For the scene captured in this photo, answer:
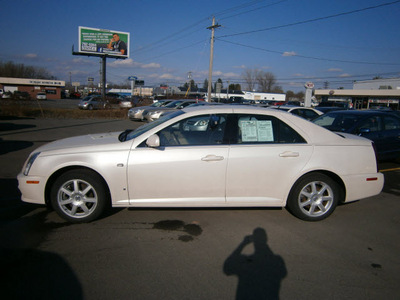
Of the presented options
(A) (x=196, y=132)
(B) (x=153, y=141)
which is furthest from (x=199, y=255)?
(A) (x=196, y=132)

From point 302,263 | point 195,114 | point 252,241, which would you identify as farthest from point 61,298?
point 195,114

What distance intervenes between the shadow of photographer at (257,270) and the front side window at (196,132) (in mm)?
1447

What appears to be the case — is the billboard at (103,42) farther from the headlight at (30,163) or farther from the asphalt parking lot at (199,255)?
the headlight at (30,163)

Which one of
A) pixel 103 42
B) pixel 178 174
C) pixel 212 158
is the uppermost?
pixel 103 42

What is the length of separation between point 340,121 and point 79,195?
278 inches

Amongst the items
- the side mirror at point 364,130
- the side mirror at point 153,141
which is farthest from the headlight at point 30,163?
the side mirror at point 364,130

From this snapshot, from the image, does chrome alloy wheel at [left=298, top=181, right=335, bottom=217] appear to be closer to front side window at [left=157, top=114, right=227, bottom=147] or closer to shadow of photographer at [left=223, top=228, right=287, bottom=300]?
shadow of photographer at [left=223, top=228, right=287, bottom=300]

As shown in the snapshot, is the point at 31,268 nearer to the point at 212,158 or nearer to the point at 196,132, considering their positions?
the point at 212,158

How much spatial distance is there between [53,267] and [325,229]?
3.44 meters

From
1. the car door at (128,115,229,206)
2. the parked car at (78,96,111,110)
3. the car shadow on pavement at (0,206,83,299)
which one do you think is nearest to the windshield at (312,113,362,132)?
the car door at (128,115,229,206)

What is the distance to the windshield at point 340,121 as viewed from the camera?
7730mm

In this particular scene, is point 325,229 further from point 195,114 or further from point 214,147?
point 195,114

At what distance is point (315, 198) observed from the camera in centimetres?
425

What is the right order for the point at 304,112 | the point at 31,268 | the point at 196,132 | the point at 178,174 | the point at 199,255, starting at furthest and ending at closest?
the point at 304,112 < the point at 196,132 < the point at 178,174 < the point at 199,255 < the point at 31,268
